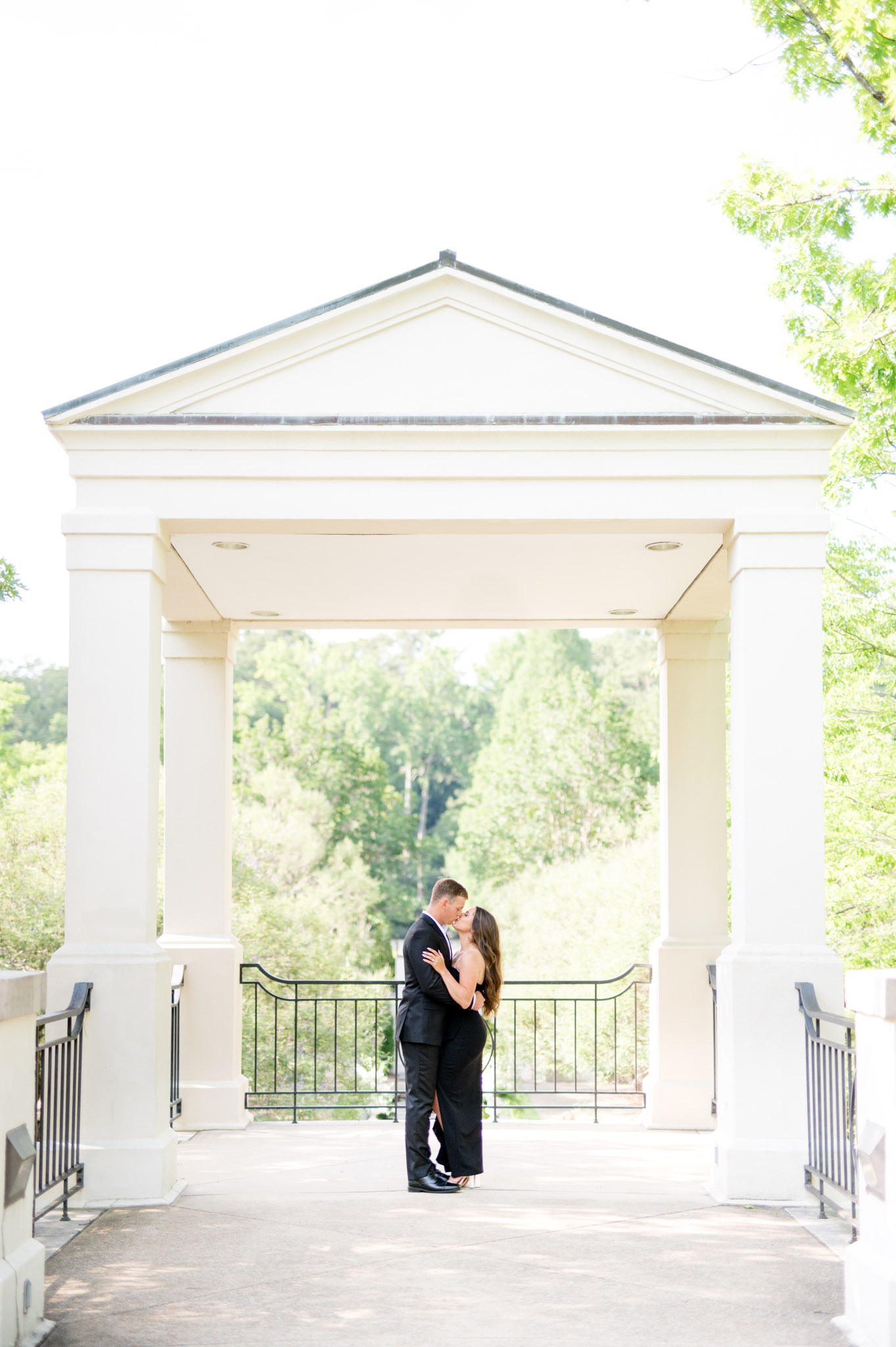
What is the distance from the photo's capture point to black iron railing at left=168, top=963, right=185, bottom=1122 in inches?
347

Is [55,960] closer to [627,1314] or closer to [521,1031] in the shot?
[627,1314]

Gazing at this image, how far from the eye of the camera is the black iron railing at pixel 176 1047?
8820 millimetres

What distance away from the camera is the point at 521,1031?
23062 millimetres

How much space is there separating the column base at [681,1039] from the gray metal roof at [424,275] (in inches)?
170

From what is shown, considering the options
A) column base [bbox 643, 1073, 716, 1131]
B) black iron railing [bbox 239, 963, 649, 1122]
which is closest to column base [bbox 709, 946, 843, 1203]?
column base [bbox 643, 1073, 716, 1131]

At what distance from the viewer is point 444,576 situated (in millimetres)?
8711

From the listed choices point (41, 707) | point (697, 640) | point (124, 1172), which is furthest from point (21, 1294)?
point (41, 707)

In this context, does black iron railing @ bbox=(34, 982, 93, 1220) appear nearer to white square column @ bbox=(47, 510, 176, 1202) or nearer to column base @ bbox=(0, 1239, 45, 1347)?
white square column @ bbox=(47, 510, 176, 1202)

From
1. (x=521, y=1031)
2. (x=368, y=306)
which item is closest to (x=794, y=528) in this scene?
(x=368, y=306)

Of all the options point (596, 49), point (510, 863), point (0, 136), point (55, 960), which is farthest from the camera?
point (0, 136)

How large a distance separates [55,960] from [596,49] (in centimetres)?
608

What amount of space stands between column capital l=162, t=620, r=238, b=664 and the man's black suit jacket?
3647 millimetres

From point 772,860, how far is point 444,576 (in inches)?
121

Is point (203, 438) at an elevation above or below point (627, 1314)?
above
